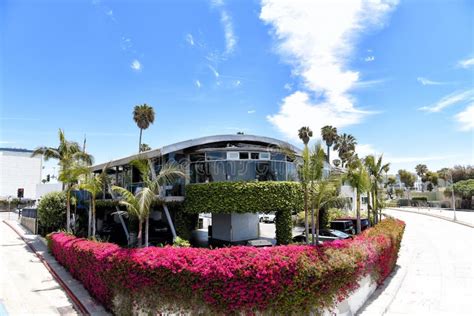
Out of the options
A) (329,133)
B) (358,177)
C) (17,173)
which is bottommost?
(358,177)

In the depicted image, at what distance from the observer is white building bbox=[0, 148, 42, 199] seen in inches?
2425

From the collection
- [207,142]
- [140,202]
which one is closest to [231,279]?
[140,202]

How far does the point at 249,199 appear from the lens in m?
16.6

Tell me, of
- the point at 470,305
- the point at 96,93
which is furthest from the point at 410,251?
the point at 96,93

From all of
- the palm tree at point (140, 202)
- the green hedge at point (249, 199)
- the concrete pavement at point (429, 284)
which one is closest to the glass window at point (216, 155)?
the green hedge at point (249, 199)

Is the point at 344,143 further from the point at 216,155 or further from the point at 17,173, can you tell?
the point at 17,173

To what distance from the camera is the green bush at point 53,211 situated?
22.3 metres

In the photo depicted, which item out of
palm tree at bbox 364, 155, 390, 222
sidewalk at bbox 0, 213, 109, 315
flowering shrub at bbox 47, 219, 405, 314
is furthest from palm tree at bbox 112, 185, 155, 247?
palm tree at bbox 364, 155, 390, 222

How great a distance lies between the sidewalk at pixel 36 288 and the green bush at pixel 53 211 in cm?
367

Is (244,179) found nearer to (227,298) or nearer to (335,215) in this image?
(227,298)

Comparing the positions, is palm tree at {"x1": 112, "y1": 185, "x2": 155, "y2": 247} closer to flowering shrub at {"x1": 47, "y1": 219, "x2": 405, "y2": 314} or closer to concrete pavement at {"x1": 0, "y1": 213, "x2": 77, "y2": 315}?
flowering shrub at {"x1": 47, "y1": 219, "x2": 405, "y2": 314}

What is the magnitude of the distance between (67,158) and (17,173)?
57853 millimetres

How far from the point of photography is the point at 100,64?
15.0m

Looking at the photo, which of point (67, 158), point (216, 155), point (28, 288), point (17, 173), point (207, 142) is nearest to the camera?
point (28, 288)
